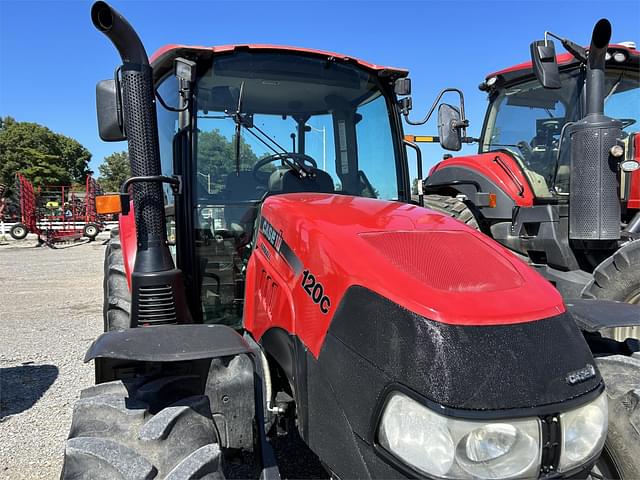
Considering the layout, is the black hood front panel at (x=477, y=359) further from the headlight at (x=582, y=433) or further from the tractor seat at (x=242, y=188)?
the tractor seat at (x=242, y=188)

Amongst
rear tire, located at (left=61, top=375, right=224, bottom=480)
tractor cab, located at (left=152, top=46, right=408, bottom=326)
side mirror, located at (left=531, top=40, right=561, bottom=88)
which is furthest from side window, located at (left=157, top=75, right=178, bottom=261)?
side mirror, located at (left=531, top=40, right=561, bottom=88)

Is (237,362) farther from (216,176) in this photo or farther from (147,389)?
(216,176)

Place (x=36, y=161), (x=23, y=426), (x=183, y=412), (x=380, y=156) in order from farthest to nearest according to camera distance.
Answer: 1. (x=36, y=161)
2. (x=23, y=426)
3. (x=380, y=156)
4. (x=183, y=412)

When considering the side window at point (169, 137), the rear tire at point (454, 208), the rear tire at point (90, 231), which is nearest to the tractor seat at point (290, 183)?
the side window at point (169, 137)

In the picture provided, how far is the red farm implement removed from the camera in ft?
59.2

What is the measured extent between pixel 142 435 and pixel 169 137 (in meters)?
1.72

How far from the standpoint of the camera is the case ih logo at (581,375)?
1.31 metres

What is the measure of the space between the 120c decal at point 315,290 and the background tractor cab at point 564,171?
197 cm

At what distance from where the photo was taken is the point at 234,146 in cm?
263

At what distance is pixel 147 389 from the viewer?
5.74 feet

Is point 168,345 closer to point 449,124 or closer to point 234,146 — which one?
point 234,146

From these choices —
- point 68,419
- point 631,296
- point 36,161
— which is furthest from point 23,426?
point 36,161

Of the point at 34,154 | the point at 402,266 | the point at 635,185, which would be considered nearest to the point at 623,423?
the point at 402,266

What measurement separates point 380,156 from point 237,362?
1629 millimetres
